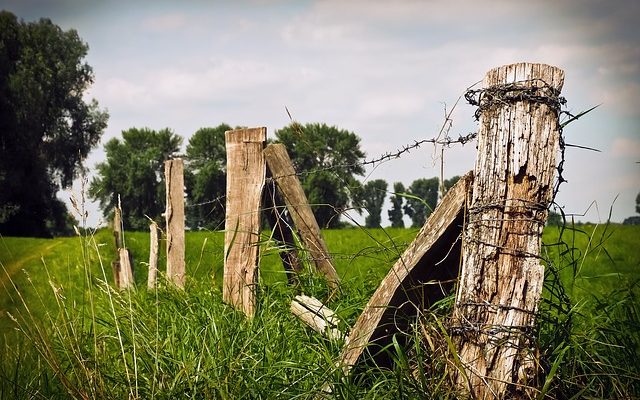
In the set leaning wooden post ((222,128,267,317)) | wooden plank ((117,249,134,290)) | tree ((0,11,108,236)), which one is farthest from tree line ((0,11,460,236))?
leaning wooden post ((222,128,267,317))

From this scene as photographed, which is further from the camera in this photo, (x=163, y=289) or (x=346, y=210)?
(x=163, y=289)

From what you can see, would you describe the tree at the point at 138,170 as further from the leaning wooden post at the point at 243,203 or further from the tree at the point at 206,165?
the leaning wooden post at the point at 243,203

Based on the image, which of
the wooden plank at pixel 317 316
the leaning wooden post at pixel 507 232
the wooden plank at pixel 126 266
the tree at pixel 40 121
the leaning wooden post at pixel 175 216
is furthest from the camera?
the tree at pixel 40 121

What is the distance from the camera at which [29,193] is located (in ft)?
139

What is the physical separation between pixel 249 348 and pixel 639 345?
94.2 inches

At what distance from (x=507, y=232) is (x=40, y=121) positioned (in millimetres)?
47380

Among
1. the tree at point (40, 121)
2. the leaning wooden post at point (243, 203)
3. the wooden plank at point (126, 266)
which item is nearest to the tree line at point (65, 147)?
the tree at point (40, 121)

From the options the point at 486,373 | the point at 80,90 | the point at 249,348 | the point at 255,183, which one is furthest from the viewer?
the point at 80,90

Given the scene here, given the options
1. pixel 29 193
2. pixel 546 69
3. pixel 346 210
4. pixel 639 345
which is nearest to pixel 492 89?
pixel 546 69

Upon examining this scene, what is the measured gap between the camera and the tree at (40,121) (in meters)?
41.9

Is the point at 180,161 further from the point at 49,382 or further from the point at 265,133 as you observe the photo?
the point at 49,382

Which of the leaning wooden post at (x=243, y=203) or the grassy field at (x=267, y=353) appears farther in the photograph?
the leaning wooden post at (x=243, y=203)

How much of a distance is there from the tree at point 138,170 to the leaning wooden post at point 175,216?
46.1 m

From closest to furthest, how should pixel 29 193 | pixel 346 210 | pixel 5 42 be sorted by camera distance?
pixel 346 210
pixel 29 193
pixel 5 42
